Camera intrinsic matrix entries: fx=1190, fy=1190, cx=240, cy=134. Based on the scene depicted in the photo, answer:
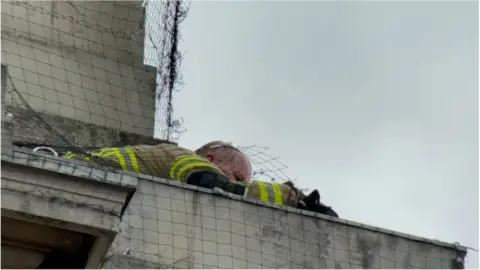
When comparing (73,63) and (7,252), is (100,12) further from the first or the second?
(7,252)

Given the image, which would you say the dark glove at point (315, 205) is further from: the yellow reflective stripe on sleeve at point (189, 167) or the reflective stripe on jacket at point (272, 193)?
the yellow reflective stripe on sleeve at point (189, 167)

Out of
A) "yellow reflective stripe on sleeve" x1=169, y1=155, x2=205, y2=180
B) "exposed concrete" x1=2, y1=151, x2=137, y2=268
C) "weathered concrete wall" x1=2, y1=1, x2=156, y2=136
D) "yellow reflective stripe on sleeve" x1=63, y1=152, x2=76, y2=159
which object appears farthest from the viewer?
"weathered concrete wall" x1=2, y1=1, x2=156, y2=136

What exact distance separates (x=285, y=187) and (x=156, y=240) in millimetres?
1429

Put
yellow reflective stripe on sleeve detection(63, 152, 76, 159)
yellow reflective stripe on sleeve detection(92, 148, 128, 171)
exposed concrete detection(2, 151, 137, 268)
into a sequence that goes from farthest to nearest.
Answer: yellow reflective stripe on sleeve detection(92, 148, 128, 171) < yellow reflective stripe on sleeve detection(63, 152, 76, 159) < exposed concrete detection(2, 151, 137, 268)

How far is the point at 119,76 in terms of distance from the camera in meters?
10.2

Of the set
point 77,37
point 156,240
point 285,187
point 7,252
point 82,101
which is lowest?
point 7,252

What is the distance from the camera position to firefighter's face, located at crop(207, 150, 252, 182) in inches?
390

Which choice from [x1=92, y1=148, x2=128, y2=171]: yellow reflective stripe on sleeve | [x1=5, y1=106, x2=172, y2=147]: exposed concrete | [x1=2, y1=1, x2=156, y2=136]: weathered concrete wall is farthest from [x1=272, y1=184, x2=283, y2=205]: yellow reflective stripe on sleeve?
[x1=2, y1=1, x2=156, y2=136]: weathered concrete wall

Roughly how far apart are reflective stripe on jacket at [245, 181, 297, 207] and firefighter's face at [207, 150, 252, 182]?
2.44ft

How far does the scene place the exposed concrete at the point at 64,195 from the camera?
5.96 metres

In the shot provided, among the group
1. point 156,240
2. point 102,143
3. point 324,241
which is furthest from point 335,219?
point 102,143

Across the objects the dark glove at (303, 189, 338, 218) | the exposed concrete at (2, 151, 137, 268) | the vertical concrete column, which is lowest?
the exposed concrete at (2, 151, 137, 268)

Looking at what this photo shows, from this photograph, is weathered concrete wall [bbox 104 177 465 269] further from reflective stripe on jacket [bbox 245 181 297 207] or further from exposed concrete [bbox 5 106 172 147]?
exposed concrete [bbox 5 106 172 147]

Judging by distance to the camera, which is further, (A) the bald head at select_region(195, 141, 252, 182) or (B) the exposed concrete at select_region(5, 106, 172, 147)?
(A) the bald head at select_region(195, 141, 252, 182)
